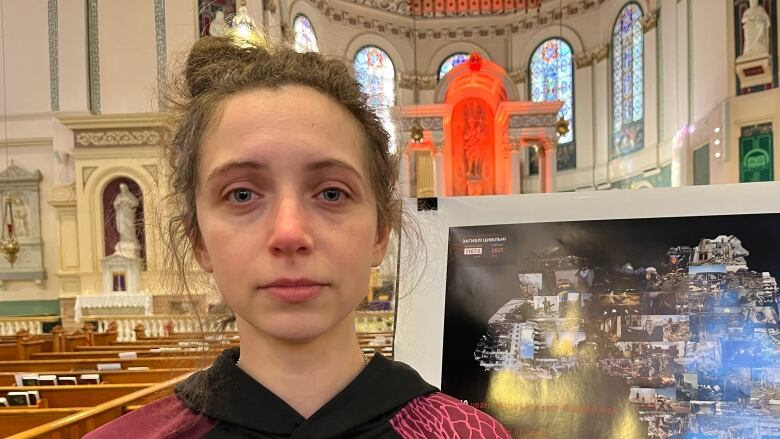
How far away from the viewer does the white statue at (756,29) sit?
25.3ft

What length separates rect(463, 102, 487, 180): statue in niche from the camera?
41.0ft

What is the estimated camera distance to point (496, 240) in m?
1.45

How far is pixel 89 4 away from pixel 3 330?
233 inches

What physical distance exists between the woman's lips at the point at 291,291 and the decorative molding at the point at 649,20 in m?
12.4

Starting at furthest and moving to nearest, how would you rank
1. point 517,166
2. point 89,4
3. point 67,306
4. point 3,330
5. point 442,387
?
point 517,166 → point 89,4 → point 67,306 → point 3,330 → point 442,387

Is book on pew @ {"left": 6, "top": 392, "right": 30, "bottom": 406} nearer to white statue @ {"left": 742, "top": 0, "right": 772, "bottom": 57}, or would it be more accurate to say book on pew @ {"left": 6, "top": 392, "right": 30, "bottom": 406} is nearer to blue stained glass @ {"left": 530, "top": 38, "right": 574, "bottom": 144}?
white statue @ {"left": 742, "top": 0, "right": 772, "bottom": 57}

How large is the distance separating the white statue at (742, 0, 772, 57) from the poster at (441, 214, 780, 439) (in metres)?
8.14

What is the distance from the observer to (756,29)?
7.79 metres

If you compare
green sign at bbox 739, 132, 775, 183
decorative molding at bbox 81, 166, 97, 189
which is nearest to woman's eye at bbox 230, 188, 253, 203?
green sign at bbox 739, 132, 775, 183

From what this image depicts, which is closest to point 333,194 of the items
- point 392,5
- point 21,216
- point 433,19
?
point 21,216

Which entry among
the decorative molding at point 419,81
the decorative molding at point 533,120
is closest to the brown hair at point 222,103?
the decorative molding at point 533,120

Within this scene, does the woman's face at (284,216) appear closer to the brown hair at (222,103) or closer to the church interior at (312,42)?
the brown hair at (222,103)

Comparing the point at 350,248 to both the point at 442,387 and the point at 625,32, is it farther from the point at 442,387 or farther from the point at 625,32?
the point at 625,32

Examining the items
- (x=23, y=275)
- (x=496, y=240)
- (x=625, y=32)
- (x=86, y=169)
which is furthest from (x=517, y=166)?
(x=496, y=240)
